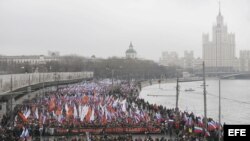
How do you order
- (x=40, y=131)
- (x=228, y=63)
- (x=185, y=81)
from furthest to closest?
(x=228, y=63), (x=185, y=81), (x=40, y=131)

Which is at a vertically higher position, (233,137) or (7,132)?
(233,137)

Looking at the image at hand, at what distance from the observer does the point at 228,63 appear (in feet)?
650

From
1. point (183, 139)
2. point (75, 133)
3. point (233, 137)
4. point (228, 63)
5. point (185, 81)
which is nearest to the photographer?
point (233, 137)

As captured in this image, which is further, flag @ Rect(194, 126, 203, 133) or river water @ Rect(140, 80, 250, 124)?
river water @ Rect(140, 80, 250, 124)

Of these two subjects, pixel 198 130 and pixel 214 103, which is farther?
pixel 214 103

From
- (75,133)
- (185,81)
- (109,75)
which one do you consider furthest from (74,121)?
(185,81)

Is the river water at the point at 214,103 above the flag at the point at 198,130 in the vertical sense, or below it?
below

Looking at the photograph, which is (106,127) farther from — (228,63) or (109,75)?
(228,63)

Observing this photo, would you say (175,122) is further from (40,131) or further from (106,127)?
(40,131)

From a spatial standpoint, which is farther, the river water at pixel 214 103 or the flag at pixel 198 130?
the river water at pixel 214 103

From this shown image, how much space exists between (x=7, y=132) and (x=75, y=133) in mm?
3327

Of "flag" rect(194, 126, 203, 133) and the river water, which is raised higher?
"flag" rect(194, 126, 203, 133)

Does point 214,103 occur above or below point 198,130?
below

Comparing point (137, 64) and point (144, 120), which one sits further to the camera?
point (137, 64)
